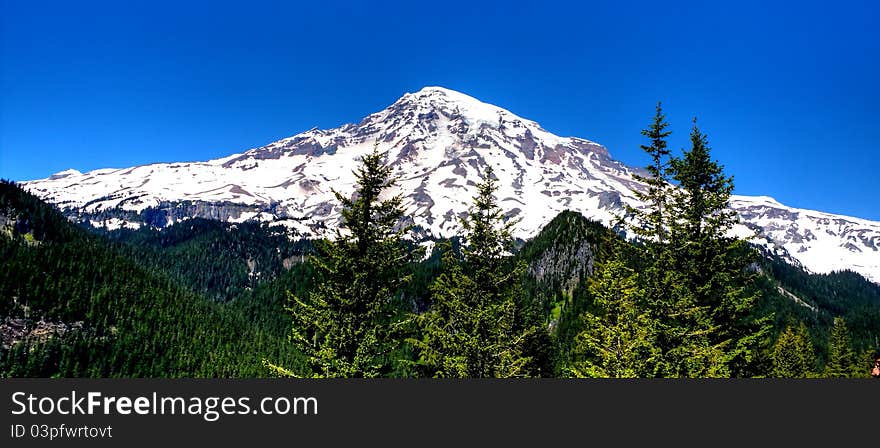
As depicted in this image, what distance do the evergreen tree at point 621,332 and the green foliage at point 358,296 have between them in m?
9.14

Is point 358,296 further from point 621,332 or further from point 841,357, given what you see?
point 841,357

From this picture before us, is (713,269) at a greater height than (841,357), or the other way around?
(713,269)

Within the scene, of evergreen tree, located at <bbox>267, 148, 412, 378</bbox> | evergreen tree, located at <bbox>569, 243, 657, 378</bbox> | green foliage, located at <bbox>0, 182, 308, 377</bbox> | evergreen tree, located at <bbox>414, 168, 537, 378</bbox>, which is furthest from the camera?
green foliage, located at <bbox>0, 182, 308, 377</bbox>

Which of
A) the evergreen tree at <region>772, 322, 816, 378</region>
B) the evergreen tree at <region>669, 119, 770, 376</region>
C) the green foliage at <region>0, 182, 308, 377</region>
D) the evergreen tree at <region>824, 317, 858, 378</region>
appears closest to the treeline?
the evergreen tree at <region>669, 119, 770, 376</region>

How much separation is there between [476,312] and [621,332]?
673cm

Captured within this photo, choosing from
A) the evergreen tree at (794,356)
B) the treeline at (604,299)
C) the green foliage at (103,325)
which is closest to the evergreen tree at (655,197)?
the treeline at (604,299)

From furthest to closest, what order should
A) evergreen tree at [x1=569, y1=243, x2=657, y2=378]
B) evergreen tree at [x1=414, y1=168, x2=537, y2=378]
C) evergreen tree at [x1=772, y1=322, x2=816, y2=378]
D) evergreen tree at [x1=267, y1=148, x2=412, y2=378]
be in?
evergreen tree at [x1=772, y1=322, x2=816, y2=378], evergreen tree at [x1=414, y1=168, x2=537, y2=378], evergreen tree at [x1=267, y1=148, x2=412, y2=378], evergreen tree at [x1=569, y1=243, x2=657, y2=378]

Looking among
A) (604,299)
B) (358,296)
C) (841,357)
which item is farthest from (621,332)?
(841,357)

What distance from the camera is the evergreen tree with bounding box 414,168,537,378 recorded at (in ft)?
77.2

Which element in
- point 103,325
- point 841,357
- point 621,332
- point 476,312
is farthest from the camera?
point 103,325

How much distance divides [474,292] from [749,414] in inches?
659

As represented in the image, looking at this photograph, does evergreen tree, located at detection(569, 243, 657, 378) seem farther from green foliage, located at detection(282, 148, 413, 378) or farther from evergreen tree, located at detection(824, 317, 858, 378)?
evergreen tree, located at detection(824, 317, 858, 378)

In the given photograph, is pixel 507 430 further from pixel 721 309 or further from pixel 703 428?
pixel 721 309

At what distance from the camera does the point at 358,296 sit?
22.0 m
